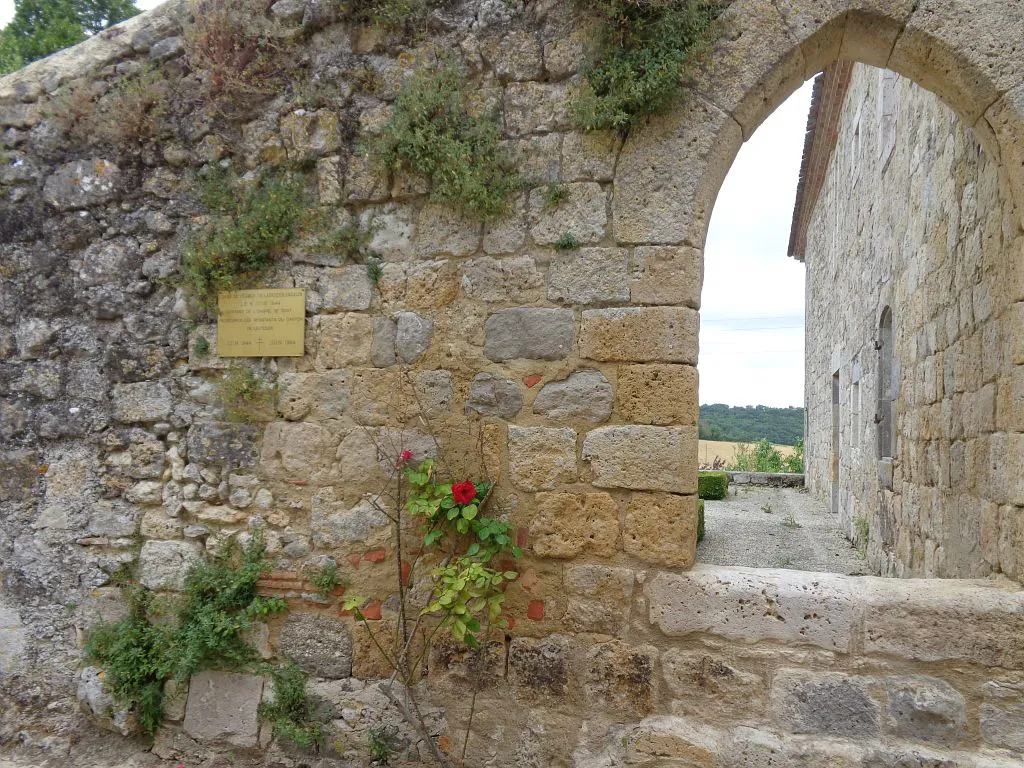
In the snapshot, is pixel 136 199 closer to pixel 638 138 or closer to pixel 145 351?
pixel 145 351

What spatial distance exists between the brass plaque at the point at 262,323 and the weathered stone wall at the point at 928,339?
2.59 meters

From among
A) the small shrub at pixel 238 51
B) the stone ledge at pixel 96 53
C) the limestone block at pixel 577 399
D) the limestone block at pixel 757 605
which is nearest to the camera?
the limestone block at pixel 757 605

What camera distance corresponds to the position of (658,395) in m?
2.44

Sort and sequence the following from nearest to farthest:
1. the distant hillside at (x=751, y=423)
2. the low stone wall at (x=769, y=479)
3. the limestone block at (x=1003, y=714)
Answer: the limestone block at (x=1003, y=714)
the low stone wall at (x=769, y=479)
the distant hillside at (x=751, y=423)

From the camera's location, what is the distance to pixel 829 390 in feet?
28.8

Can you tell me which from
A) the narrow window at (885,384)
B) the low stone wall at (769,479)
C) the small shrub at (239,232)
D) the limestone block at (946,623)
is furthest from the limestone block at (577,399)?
the low stone wall at (769,479)

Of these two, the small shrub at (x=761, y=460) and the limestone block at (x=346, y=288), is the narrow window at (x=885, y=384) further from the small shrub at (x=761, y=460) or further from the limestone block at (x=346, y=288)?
the small shrub at (x=761, y=460)

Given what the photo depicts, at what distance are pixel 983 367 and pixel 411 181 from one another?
234 cm

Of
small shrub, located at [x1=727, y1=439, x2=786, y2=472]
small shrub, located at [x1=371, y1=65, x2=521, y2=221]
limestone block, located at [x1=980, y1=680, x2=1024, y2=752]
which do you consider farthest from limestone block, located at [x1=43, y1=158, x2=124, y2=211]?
small shrub, located at [x1=727, y1=439, x2=786, y2=472]

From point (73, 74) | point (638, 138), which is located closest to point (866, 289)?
point (638, 138)

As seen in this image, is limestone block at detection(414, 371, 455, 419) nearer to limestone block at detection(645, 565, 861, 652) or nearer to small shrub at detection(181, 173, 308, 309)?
small shrub at detection(181, 173, 308, 309)

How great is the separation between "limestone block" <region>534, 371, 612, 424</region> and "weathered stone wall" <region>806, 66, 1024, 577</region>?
133cm

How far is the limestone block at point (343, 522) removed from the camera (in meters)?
2.77

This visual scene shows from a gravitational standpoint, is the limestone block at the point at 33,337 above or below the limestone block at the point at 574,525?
above
